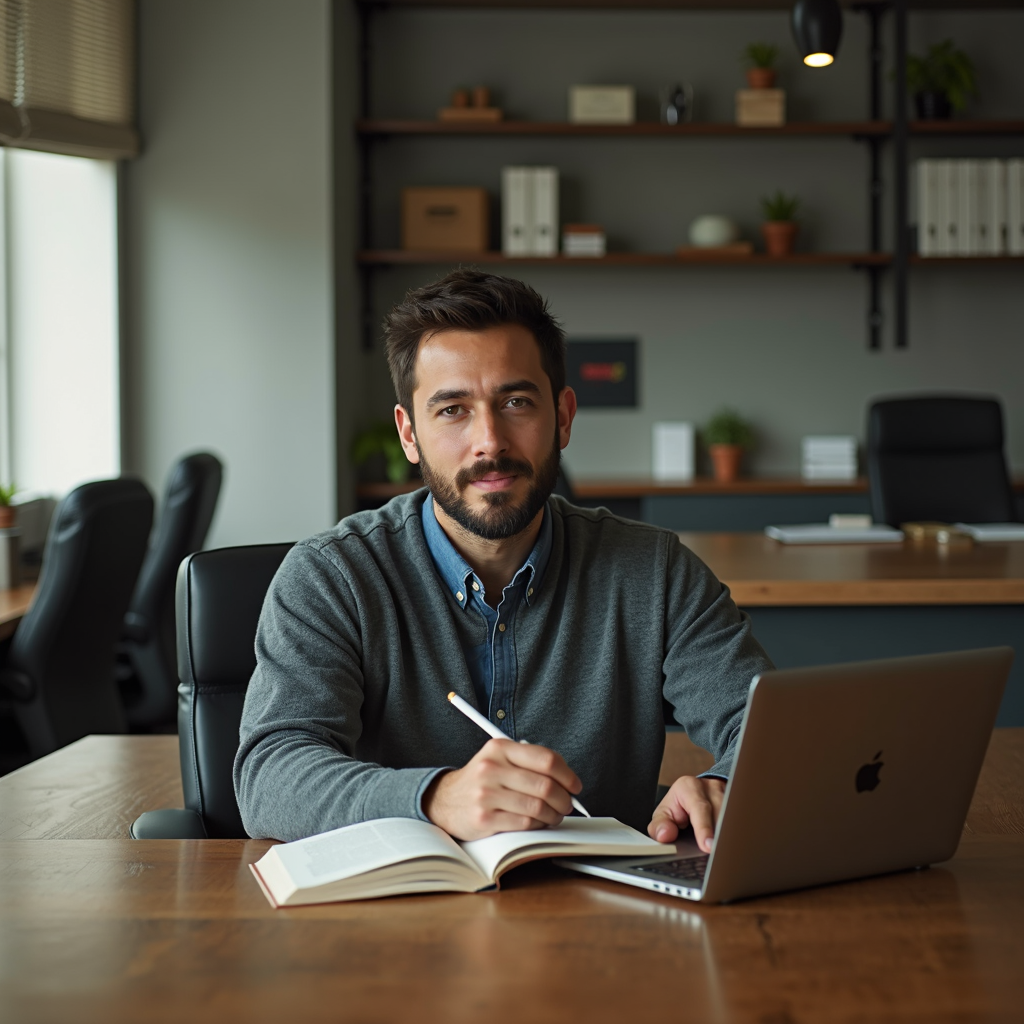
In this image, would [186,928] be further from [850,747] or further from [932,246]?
[932,246]

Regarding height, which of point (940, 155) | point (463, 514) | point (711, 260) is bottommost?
point (463, 514)

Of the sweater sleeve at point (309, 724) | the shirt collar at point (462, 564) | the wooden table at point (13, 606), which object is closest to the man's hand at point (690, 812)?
the sweater sleeve at point (309, 724)

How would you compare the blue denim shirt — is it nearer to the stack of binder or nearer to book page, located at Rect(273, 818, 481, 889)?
book page, located at Rect(273, 818, 481, 889)

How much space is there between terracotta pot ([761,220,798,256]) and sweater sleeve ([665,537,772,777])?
12.0ft

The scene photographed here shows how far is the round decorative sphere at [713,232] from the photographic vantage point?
16.2 feet

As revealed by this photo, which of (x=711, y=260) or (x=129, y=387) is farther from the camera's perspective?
(x=711, y=260)

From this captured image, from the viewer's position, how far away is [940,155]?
5.15m

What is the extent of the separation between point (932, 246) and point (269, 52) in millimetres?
2691

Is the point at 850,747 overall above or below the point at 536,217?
below

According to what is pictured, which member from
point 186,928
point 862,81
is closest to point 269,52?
point 862,81

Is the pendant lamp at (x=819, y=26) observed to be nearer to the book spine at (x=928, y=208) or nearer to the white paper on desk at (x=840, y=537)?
the white paper on desk at (x=840, y=537)

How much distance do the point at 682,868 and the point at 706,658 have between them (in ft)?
1.48

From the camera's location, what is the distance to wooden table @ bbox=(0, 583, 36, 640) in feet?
9.29

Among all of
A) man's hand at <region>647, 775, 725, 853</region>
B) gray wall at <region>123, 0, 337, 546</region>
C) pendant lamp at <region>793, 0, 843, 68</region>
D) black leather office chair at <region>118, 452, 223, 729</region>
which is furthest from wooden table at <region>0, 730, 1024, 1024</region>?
gray wall at <region>123, 0, 337, 546</region>
